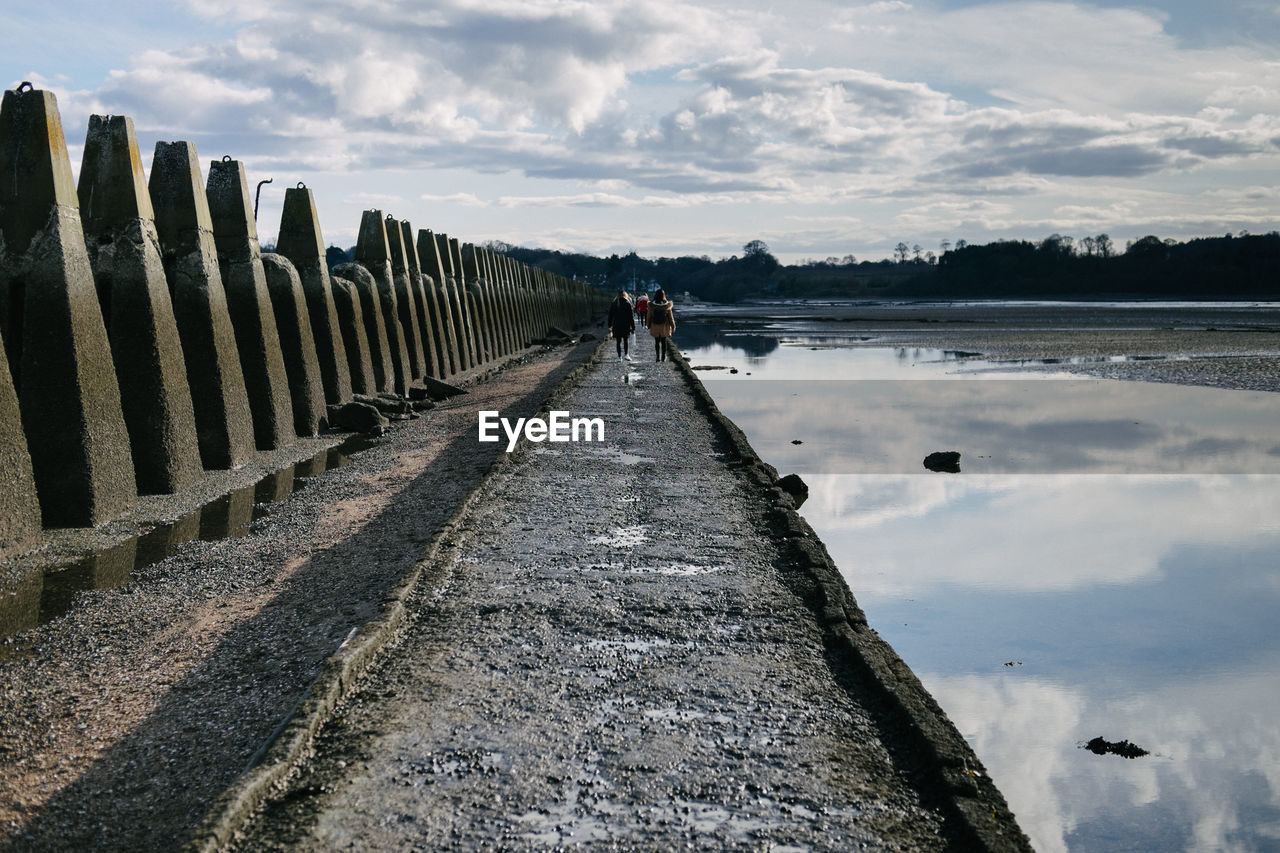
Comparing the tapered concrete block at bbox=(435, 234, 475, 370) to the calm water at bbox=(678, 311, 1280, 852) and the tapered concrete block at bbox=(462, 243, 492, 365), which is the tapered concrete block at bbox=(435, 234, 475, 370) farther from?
the calm water at bbox=(678, 311, 1280, 852)

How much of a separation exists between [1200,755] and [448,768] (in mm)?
3534

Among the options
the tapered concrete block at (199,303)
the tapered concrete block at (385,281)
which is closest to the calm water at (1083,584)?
the tapered concrete block at (199,303)

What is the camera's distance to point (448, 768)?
3.95m

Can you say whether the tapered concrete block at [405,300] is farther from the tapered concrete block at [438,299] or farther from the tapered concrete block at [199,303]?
the tapered concrete block at [199,303]

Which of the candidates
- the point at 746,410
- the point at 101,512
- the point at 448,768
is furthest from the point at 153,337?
the point at 746,410

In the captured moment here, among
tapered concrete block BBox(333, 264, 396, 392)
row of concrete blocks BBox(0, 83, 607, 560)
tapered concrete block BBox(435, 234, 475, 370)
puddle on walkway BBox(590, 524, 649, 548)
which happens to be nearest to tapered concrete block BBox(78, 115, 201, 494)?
row of concrete blocks BBox(0, 83, 607, 560)

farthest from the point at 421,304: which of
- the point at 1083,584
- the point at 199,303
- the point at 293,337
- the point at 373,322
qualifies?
the point at 1083,584

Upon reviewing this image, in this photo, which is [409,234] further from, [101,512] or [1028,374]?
[101,512]

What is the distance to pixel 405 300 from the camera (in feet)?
78.0

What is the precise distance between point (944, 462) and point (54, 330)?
9091mm

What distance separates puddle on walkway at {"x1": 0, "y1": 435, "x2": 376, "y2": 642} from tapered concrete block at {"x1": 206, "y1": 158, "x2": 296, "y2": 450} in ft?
5.52

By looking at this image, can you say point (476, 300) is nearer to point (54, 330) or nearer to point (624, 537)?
point (54, 330)

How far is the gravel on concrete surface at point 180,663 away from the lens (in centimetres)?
402

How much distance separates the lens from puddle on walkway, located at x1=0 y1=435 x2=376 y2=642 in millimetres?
6484
